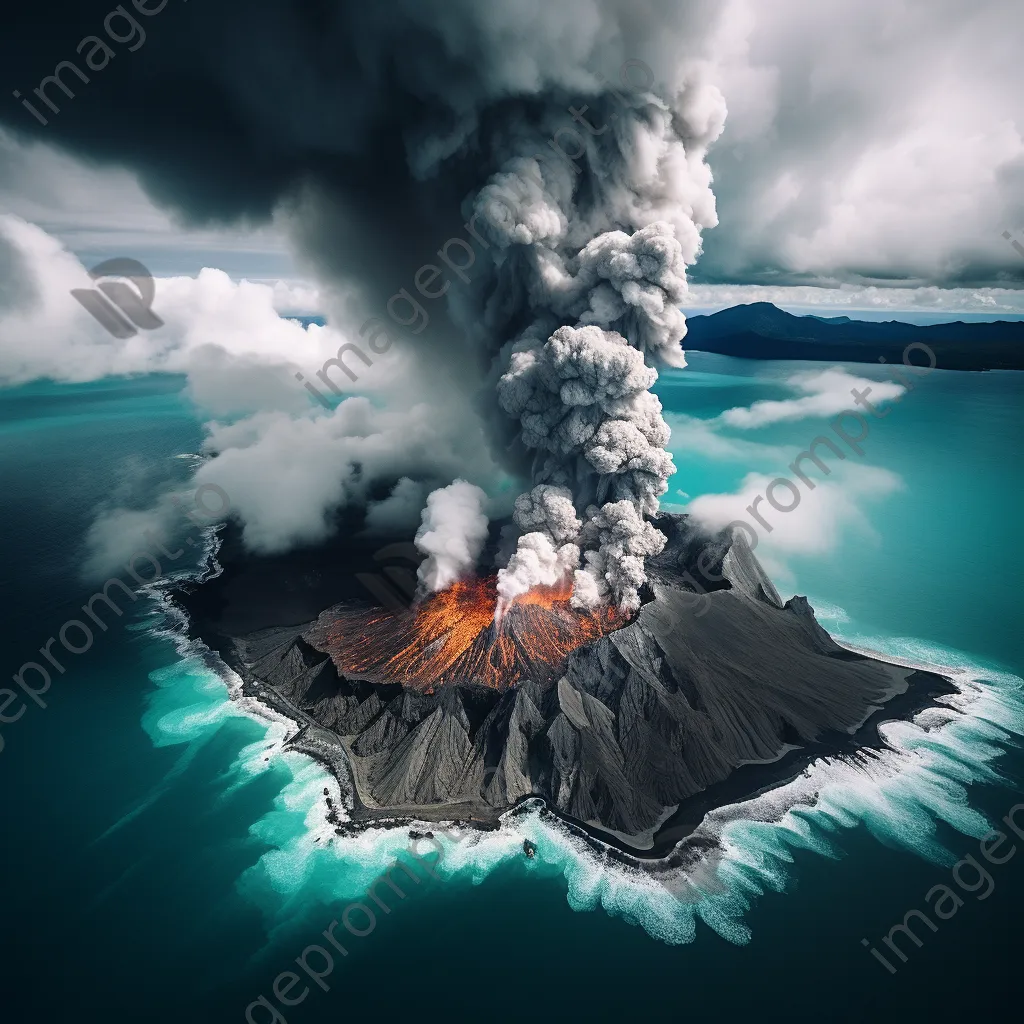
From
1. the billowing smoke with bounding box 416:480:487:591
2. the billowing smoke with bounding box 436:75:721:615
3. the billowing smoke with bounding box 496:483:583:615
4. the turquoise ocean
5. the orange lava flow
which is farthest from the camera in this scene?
the billowing smoke with bounding box 416:480:487:591

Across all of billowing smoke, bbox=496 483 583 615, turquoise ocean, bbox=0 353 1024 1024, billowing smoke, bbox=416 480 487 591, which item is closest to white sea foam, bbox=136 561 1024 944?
turquoise ocean, bbox=0 353 1024 1024

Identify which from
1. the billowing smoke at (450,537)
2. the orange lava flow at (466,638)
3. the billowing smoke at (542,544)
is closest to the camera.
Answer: the orange lava flow at (466,638)

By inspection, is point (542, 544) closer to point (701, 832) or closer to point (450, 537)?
point (450, 537)

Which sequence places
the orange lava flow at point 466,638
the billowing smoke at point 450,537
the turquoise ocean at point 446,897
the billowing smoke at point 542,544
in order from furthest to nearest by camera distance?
the billowing smoke at point 450,537 → the billowing smoke at point 542,544 → the orange lava flow at point 466,638 → the turquoise ocean at point 446,897

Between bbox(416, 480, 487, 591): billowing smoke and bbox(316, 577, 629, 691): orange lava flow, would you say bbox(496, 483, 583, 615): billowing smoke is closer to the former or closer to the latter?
bbox(316, 577, 629, 691): orange lava flow

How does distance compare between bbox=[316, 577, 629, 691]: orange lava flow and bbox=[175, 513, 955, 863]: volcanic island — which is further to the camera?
bbox=[316, 577, 629, 691]: orange lava flow

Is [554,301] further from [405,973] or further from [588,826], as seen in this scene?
[405,973]

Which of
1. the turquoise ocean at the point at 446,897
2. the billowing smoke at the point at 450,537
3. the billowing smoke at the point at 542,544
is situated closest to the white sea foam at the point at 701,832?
the turquoise ocean at the point at 446,897

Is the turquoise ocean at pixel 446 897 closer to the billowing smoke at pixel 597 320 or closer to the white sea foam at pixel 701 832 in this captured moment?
the white sea foam at pixel 701 832
